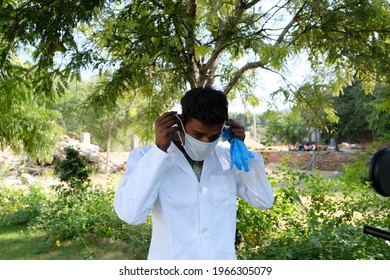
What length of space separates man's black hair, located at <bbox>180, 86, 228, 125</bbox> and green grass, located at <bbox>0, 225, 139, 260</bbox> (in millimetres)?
4101

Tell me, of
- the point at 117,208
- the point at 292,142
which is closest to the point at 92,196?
the point at 117,208

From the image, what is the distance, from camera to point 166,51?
3.63m

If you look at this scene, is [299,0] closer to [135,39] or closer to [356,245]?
[135,39]

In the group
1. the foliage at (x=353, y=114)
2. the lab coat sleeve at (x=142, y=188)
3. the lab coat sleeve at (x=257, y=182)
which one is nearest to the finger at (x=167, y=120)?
the lab coat sleeve at (x=142, y=188)

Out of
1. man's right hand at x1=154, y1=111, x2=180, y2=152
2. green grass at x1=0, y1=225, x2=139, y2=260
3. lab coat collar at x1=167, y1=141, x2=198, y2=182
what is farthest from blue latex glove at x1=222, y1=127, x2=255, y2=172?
green grass at x1=0, y1=225, x2=139, y2=260

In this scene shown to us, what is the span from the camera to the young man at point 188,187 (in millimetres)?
1858

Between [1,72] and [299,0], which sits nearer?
[1,72]

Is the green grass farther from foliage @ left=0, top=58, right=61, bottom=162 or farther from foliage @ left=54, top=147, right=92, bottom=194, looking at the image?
foliage @ left=0, top=58, right=61, bottom=162

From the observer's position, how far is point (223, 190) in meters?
1.99

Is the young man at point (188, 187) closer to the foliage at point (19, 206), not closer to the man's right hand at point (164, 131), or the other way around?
the man's right hand at point (164, 131)

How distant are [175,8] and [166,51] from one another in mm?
387

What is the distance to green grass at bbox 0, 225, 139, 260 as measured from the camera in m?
5.83

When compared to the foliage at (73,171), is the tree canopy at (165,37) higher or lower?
higher

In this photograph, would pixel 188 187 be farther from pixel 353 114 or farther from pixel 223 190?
pixel 353 114
